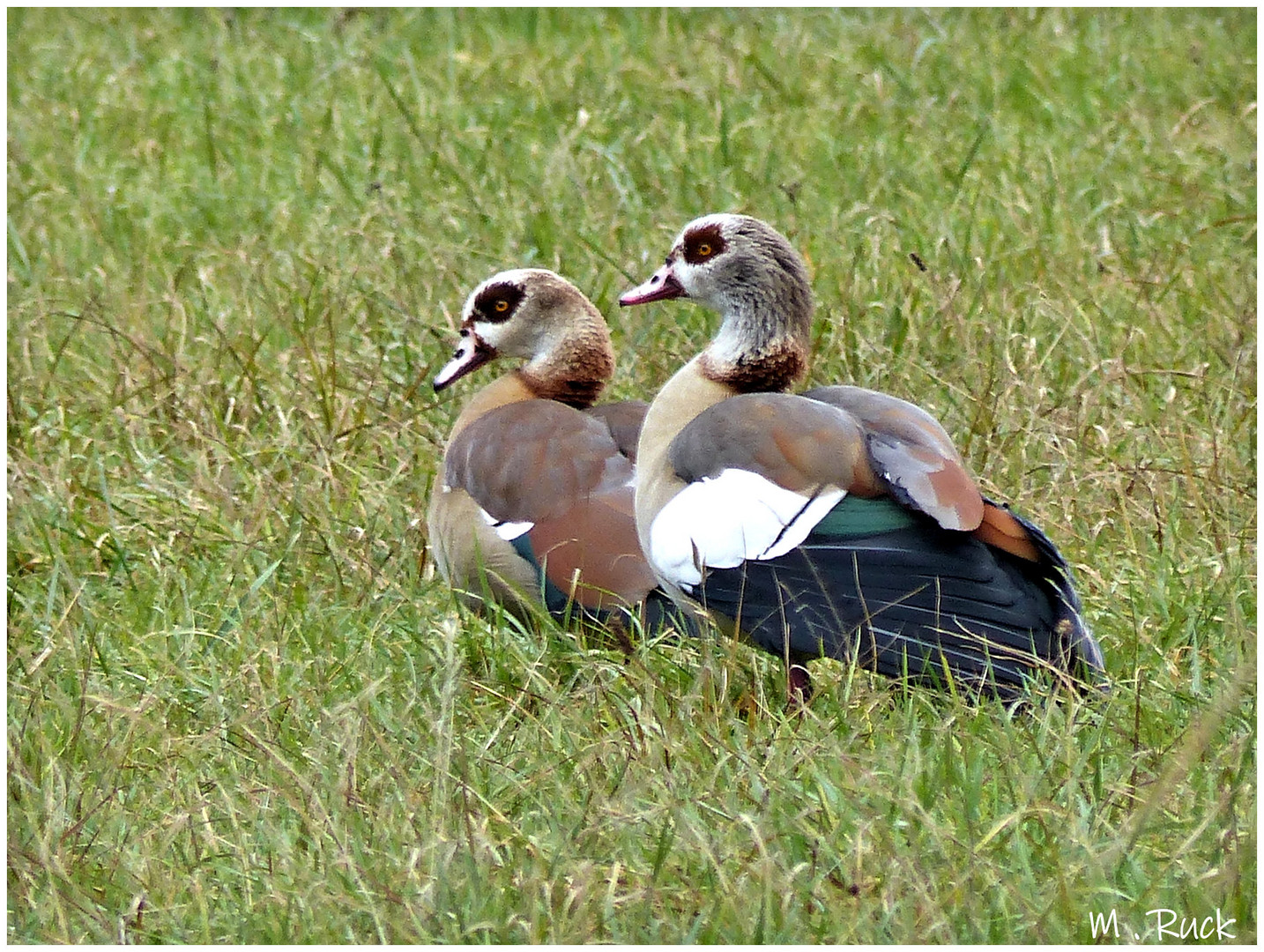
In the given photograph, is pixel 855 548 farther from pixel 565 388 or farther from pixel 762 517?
pixel 565 388

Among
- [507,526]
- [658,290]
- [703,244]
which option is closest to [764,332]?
[703,244]

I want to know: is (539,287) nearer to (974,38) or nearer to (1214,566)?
(1214,566)

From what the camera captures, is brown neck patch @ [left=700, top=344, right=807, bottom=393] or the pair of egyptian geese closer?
the pair of egyptian geese

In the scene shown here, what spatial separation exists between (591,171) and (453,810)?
3.97 meters

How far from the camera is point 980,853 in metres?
2.97

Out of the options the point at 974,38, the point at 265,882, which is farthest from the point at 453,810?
the point at 974,38

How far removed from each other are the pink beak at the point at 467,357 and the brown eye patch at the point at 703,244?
91 centimetres

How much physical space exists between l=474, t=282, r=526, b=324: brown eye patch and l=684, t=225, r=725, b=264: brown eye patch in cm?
79

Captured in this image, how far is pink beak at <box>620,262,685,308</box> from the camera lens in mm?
4508

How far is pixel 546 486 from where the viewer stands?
4391 millimetres

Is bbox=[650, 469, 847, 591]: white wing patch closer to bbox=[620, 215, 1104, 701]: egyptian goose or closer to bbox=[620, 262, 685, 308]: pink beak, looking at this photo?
bbox=[620, 215, 1104, 701]: egyptian goose

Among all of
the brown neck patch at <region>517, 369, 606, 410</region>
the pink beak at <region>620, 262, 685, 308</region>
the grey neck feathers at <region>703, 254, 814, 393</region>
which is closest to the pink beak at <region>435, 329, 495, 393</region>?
the brown neck patch at <region>517, 369, 606, 410</region>

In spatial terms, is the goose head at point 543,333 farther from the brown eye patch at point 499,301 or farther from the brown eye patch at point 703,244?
the brown eye patch at point 703,244

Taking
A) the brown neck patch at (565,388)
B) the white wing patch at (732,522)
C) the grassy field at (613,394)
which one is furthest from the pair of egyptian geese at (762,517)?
the brown neck patch at (565,388)
